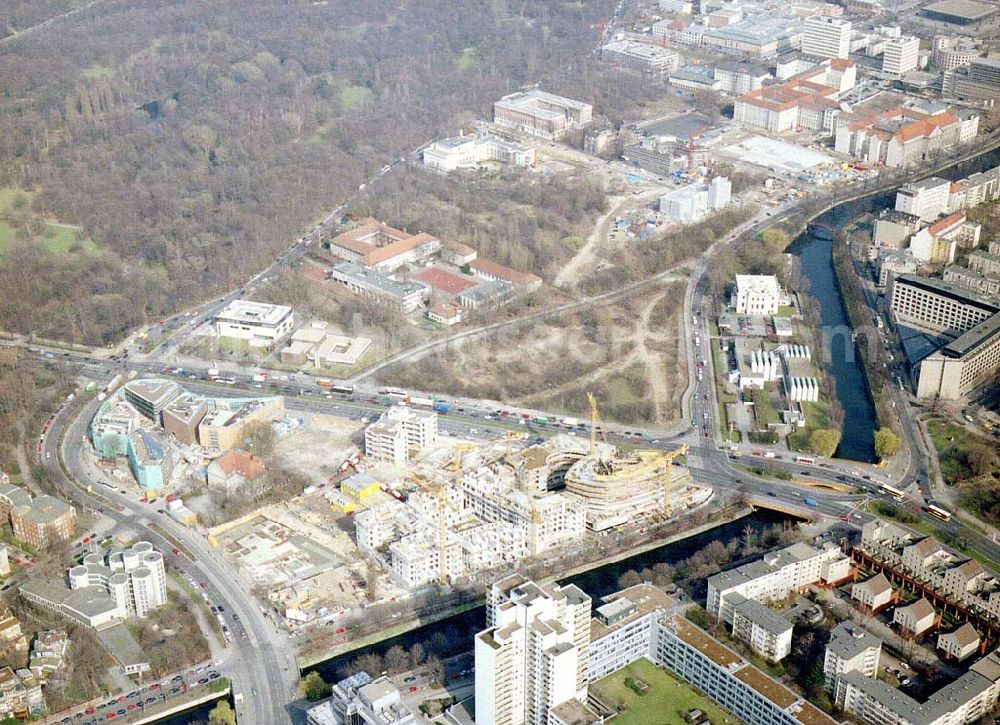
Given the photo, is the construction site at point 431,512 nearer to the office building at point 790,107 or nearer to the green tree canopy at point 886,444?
the green tree canopy at point 886,444

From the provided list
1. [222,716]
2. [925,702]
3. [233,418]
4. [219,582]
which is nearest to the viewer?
[925,702]

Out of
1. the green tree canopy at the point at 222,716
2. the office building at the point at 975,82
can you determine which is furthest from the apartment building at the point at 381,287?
the office building at the point at 975,82

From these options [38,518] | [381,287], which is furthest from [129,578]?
[381,287]

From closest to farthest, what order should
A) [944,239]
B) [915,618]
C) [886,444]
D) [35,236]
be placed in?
[915,618] → [886,444] → [944,239] → [35,236]

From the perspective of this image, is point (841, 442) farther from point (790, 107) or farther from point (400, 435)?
point (790, 107)

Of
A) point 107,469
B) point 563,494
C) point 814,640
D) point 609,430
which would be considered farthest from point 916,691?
point 107,469

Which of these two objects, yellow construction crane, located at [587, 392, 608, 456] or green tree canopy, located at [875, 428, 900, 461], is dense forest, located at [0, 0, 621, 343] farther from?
green tree canopy, located at [875, 428, 900, 461]

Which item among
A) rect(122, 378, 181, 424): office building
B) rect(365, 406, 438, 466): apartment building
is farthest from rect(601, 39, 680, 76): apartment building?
rect(122, 378, 181, 424): office building

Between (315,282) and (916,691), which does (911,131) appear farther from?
(916,691)
